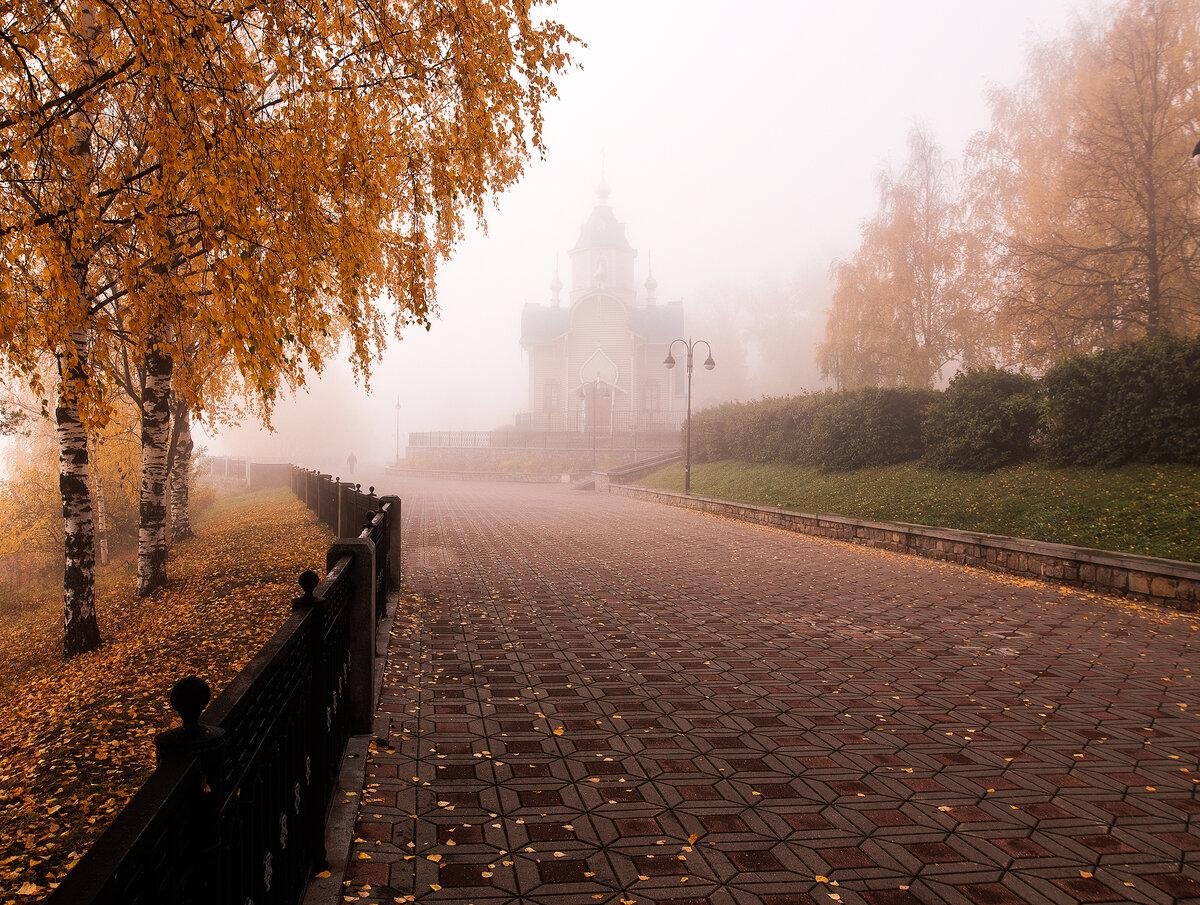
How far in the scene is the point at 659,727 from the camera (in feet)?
16.6

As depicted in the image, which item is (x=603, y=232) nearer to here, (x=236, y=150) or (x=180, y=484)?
(x=180, y=484)

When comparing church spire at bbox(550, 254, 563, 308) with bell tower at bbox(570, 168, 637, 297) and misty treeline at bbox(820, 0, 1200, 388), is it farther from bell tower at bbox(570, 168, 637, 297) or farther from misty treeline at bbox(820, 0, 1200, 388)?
misty treeline at bbox(820, 0, 1200, 388)

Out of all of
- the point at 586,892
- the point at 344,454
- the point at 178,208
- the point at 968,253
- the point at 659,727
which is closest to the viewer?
the point at 586,892

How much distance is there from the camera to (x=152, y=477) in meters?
10.9

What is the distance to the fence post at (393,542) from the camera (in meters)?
9.02

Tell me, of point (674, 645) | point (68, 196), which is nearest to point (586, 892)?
point (674, 645)

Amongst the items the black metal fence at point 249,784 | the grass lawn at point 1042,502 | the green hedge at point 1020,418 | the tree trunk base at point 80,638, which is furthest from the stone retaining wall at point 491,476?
the black metal fence at point 249,784

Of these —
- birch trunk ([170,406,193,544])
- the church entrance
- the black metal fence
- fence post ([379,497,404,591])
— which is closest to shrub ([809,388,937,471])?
fence post ([379,497,404,591])

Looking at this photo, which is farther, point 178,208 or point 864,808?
point 178,208

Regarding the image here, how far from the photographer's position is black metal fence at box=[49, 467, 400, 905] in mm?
1357

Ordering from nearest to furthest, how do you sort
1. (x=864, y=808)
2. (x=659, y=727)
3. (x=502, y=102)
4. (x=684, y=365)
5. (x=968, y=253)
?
(x=864, y=808), (x=659, y=727), (x=502, y=102), (x=968, y=253), (x=684, y=365)

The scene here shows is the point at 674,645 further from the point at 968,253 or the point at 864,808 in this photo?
the point at 968,253

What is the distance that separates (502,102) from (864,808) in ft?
20.0

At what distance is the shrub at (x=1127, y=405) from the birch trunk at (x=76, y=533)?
1589 cm
